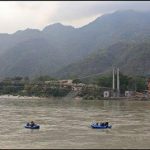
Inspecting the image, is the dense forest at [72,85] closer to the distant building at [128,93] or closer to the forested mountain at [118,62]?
the distant building at [128,93]

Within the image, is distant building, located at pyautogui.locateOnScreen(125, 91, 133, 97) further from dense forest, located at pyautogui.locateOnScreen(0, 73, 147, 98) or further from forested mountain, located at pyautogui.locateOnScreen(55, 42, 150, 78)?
forested mountain, located at pyautogui.locateOnScreen(55, 42, 150, 78)

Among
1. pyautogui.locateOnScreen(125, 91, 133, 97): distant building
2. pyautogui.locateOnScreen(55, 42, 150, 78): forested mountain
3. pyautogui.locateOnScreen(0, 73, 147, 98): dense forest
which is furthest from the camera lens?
pyautogui.locateOnScreen(55, 42, 150, 78): forested mountain

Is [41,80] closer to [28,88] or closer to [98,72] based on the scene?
[28,88]

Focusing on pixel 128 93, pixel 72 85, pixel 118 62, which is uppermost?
pixel 118 62

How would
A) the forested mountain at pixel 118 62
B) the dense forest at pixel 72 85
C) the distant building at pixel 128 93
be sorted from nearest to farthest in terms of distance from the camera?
the distant building at pixel 128 93 → the dense forest at pixel 72 85 → the forested mountain at pixel 118 62

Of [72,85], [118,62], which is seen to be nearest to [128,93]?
[72,85]

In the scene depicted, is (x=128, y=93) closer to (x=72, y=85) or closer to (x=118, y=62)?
(x=72, y=85)

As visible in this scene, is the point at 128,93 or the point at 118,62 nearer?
the point at 128,93

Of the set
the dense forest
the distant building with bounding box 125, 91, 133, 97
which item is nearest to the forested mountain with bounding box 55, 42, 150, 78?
the dense forest

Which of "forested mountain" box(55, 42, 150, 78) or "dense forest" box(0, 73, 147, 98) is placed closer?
"dense forest" box(0, 73, 147, 98)

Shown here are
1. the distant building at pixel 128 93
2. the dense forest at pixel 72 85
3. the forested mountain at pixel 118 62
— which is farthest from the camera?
the forested mountain at pixel 118 62

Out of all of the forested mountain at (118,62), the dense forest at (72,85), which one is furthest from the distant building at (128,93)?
the forested mountain at (118,62)
